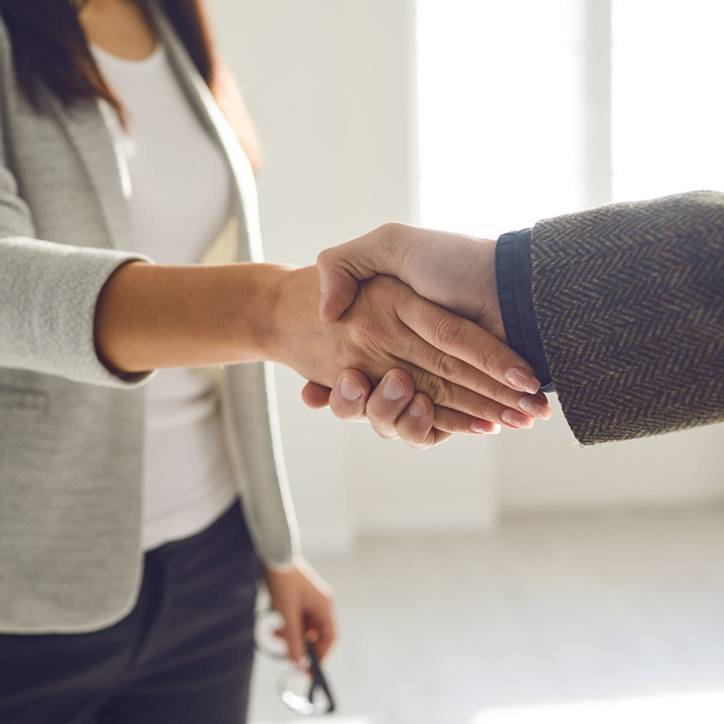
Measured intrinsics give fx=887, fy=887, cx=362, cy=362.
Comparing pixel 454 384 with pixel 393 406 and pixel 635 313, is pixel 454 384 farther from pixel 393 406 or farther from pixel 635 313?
pixel 635 313

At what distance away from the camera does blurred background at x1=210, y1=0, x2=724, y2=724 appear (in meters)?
2.69

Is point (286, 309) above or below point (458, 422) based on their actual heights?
above

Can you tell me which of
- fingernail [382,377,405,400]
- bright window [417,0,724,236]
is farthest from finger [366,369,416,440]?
bright window [417,0,724,236]

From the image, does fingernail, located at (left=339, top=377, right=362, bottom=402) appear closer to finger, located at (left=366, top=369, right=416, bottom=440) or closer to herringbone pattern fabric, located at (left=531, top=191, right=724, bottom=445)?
finger, located at (left=366, top=369, right=416, bottom=440)

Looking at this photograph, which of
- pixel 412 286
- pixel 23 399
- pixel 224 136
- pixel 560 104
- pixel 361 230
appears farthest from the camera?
pixel 560 104

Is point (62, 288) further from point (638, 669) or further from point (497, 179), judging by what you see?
point (497, 179)

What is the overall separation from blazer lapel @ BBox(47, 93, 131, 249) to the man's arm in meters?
0.36

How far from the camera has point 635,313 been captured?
1.88ft

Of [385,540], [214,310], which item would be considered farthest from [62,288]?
[385,540]

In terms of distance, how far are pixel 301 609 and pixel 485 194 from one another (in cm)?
228

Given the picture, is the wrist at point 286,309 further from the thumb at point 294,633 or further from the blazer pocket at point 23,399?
the thumb at point 294,633

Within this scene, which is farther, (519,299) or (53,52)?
(53,52)

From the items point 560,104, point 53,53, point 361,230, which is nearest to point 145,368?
point 53,53

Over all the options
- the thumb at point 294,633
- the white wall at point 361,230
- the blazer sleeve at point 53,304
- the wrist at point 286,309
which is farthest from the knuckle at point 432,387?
the white wall at point 361,230
